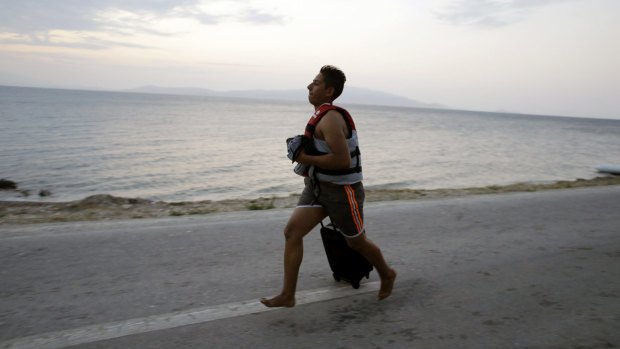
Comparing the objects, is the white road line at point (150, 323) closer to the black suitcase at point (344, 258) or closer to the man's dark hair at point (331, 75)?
the black suitcase at point (344, 258)

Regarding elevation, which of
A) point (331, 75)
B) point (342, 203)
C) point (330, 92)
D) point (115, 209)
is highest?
point (331, 75)

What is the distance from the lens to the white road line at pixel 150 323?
2.70m

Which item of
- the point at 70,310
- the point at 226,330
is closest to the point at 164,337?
the point at 226,330

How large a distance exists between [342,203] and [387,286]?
2.64 feet

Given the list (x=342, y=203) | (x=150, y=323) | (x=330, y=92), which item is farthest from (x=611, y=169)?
(x=150, y=323)

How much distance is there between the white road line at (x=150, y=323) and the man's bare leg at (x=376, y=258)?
273mm

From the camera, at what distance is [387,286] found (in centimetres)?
346

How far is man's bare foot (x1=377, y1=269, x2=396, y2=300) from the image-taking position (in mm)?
3439

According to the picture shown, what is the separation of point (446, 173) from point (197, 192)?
465 inches

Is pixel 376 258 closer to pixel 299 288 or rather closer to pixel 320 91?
pixel 299 288

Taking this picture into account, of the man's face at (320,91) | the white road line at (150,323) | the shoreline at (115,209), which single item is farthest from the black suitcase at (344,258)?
the shoreline at (115,209)

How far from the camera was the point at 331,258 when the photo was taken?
12.1 feet

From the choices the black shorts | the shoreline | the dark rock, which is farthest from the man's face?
the dark rock

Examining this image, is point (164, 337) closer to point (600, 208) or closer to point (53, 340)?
point (53, 340)
